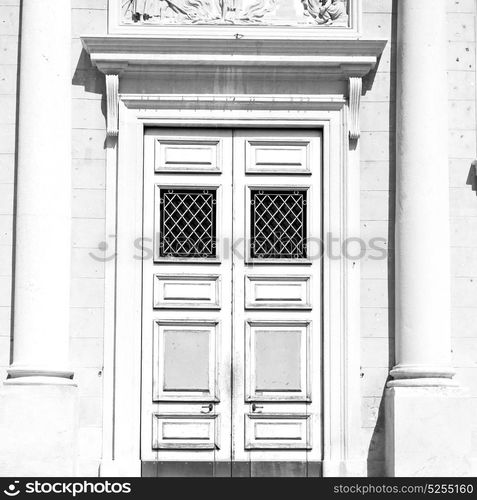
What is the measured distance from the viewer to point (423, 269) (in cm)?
1502

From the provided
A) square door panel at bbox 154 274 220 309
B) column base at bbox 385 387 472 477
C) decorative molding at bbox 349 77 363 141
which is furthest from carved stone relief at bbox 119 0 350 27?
column base at bbox 385 387 472 477

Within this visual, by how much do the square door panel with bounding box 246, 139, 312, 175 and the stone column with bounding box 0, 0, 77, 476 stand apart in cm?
187

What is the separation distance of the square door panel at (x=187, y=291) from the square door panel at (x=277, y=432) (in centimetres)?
122

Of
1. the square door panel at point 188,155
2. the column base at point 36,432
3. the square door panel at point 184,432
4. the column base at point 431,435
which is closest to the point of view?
the column base at point 36,432

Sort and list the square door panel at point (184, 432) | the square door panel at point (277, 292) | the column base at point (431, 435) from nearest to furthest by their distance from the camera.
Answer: the column base at point (431, 435) < the square door panel at point (184, 432) < the square door panel at point (277, 292)

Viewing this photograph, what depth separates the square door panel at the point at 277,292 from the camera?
15.4 meters

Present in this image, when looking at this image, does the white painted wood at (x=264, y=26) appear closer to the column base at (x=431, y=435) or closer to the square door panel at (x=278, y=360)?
the square door panel at (x=278, y=360)

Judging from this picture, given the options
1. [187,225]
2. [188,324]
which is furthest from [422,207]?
[188,324]

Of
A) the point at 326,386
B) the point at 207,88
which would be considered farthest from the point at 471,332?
the point at 207,88

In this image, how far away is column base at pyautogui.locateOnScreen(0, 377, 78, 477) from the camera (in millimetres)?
14336

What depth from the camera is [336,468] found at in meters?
15.0

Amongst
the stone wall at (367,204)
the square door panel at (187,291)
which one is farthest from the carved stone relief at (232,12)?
the square door panel at (187,291)

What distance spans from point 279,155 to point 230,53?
1.14 metres

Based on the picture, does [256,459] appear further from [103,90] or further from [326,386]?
[103,90]
